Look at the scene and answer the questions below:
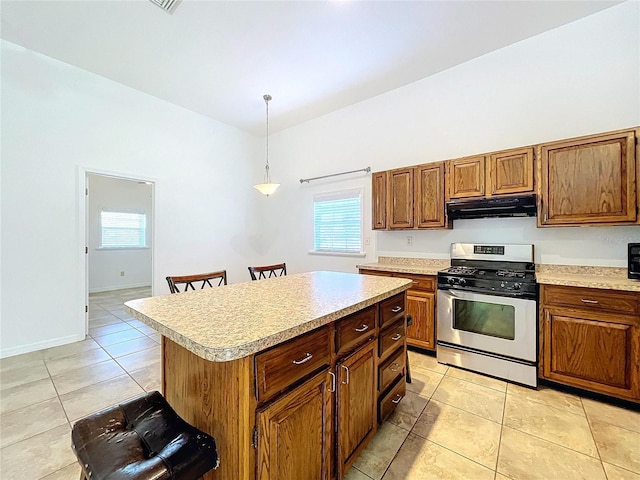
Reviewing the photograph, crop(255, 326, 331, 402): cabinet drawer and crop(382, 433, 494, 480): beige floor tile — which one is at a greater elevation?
crop(255, 326, 331, 402): cabinet drawer

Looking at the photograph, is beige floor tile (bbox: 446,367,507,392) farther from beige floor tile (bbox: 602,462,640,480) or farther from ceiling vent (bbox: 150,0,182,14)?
ceiling vent (bbox: 150,0,182,14)

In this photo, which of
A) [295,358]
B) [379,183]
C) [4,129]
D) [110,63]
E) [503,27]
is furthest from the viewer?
[379,183]

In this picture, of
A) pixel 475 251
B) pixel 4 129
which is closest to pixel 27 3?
pixel 4 129

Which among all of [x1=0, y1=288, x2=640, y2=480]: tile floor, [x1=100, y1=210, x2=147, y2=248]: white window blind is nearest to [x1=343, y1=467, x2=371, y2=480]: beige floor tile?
[x1=0, y1=288, x2=640, y2=480]: tile floor

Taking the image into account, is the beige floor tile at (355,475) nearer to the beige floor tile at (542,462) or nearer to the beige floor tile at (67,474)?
the beige floor tile at (542,462)

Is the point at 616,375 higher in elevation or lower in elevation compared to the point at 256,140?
lower

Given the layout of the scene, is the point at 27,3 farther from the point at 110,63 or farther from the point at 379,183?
the point at 379,183

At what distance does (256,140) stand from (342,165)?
211 centimetres

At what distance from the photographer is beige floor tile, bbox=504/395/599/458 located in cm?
172

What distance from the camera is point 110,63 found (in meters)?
3.24

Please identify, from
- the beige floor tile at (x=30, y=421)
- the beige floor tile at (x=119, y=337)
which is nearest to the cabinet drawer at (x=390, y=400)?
the beige floor tile at (x=30, y=421)

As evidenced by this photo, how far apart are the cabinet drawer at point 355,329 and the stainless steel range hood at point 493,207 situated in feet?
6.23

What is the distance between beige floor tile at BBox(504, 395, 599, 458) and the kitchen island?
99 centimetres

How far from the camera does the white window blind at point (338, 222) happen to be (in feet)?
13.8
